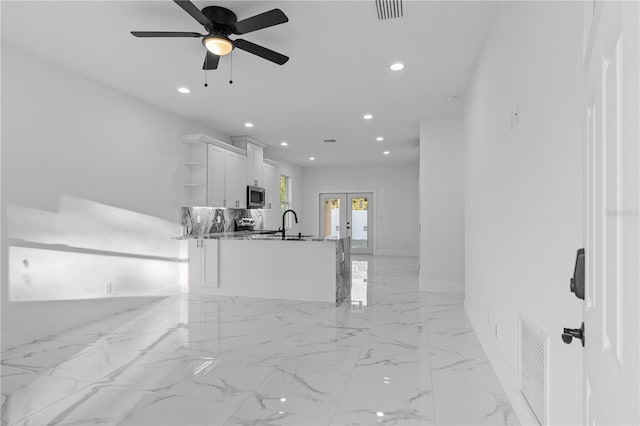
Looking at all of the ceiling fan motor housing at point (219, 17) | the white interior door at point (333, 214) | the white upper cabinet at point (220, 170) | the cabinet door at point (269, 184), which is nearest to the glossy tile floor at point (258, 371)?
the white upper cabinet at point (220, 170)

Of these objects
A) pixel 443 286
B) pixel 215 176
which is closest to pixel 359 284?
pixel 443 286

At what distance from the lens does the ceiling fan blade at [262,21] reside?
7.50 ft

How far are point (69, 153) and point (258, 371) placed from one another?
3.01 meters

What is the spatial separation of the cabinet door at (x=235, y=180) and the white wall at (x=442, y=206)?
325 cm

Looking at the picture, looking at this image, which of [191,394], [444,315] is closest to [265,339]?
[191,394]

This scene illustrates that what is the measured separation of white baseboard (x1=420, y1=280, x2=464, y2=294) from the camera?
536 centimetres

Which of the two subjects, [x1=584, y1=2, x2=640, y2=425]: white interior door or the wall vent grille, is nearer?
[x1=584, y1=2, x2=640, y2=425]: white interior door

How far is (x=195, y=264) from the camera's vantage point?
5.43 meters

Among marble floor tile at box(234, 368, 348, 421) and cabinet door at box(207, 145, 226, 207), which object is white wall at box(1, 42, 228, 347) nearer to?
cabinet door at box(207, 145, 226, 207)

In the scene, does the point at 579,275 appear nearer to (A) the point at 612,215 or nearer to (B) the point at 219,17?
(A) the point at 612,215

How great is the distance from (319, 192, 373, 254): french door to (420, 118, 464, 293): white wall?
517 cm

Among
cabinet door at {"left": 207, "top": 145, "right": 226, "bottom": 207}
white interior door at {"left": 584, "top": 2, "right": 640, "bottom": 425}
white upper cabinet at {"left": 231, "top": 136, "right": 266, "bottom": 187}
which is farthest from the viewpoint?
white upper cabinet at {"left": 231, "top": 136, "right": 266, "bottom": 187}

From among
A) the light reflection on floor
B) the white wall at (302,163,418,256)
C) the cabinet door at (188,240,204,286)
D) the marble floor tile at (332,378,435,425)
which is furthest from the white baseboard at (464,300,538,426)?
the white wall at (302,163,418,256)

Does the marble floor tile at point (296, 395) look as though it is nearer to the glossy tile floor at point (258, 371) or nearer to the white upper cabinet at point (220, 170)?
the glossy tile floor at point (258, 371)
